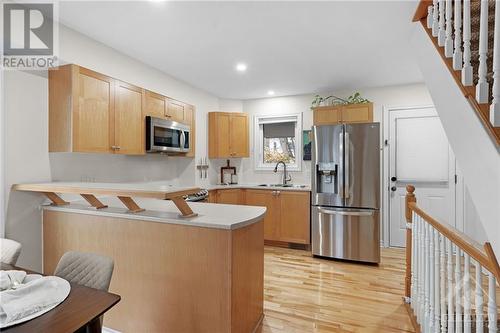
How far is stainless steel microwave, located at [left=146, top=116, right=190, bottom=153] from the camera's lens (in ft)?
10.1

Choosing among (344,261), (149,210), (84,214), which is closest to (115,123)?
(84,214)

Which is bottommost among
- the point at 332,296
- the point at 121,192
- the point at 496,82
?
the point at 332,296

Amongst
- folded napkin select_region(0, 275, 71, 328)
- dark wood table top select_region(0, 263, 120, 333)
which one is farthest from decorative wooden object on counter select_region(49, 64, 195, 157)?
dark wood table top select_region(0, 263, 120, 333)

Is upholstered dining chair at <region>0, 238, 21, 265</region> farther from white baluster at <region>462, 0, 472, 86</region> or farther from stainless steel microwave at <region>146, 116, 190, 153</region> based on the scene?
white baluster at <region>462, 0, 472, 86</region>

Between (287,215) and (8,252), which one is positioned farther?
(287,215)

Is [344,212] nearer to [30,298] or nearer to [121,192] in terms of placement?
[121,192]

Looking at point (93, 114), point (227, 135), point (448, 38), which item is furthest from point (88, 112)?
point (448, 38)

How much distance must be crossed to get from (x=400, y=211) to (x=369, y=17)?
3.03 metres

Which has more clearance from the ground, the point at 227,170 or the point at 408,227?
the point at 227,170

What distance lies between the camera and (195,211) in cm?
201

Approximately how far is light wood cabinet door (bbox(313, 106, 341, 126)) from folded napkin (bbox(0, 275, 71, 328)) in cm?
381

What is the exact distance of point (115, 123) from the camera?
8.78 ft

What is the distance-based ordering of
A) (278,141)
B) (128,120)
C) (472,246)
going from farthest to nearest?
1. (278,141)
2. (128,120)
3. (472,246)

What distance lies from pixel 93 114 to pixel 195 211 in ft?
4.61
